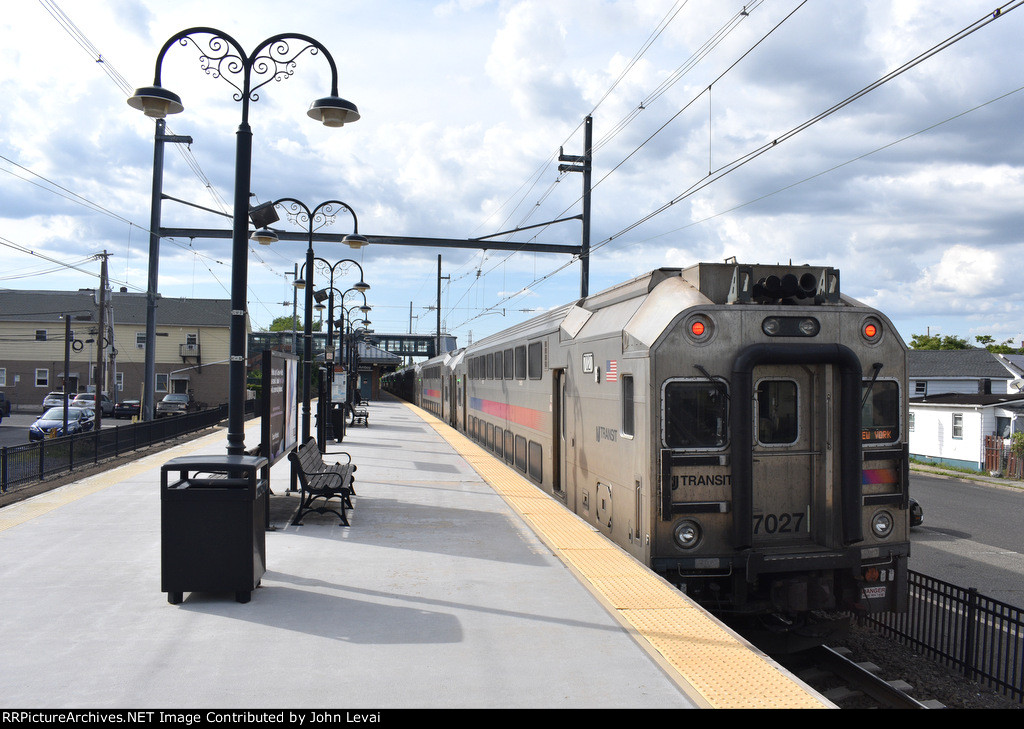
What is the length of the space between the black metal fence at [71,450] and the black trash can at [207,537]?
808 centimetres

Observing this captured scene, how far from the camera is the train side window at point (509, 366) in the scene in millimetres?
14741

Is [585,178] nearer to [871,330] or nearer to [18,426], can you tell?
[871,330]

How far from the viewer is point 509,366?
15164mm

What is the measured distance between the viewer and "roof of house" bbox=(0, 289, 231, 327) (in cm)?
5322

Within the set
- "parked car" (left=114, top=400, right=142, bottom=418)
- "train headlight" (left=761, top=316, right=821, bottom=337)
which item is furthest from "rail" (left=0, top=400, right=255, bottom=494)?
"parked car" (left=114, top=400, right=142, bottom=418)

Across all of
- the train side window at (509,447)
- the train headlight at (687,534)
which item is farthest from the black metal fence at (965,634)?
the train side window at (509,447)

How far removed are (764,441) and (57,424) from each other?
31.0m

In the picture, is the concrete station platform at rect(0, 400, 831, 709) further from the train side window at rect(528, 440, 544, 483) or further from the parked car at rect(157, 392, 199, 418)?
the parked car at rect(157, 392, 199, 418)

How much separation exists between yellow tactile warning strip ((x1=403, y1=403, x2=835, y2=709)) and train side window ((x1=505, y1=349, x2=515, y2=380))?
233 inches

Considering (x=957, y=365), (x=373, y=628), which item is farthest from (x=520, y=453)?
(x=957, y=365)

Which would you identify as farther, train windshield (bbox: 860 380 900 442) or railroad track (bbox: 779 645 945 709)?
train windshield (bbox: 860 380 900 442)

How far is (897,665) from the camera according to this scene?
7.26 metres

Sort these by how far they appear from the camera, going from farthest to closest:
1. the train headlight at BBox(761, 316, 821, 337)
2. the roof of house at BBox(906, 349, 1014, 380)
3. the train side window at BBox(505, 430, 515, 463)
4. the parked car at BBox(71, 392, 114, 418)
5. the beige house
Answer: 1. the beige house
2. the roof of house at BBox(906, 349, 1014, 380)
3. the parked car at BBox(71, 392, 114, 418)
4. the train side window at BBox(505, 430, 515, 463)
5. the train headlight at BBox(761, 316, 821, 337)
